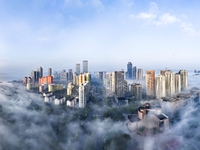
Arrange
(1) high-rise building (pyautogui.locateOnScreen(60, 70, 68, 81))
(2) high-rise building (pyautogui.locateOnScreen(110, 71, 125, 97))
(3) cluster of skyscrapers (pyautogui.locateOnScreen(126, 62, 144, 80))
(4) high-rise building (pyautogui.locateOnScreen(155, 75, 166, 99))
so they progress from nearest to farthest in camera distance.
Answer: (4) high-rise building (pyautogui.locateOnScreen(155, 75, 166, 99)) → (2) high-rise building (pyautogui.locateOnScreen(110, 71, 125, 97)) → (3) cluster of skyscrapers (pyautogui.locateOnScreen(126, 62, 144, 80)) → (1) high-rise building (pyautogui.locateOnScreen(60, 70, 68, 81))

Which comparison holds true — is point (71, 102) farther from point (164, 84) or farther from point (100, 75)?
point (164, 84)

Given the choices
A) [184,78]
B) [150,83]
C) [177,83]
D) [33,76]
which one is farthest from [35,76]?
[184,78]

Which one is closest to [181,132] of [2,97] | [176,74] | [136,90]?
[136,90]

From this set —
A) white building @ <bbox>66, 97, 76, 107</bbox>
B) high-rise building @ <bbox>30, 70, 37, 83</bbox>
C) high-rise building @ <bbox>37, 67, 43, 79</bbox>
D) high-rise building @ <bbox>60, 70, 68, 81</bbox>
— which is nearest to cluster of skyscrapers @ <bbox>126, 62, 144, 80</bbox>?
high-rise building @ <bbox>60, 70, 68, 81</bbox>

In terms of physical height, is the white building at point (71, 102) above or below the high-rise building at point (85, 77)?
below

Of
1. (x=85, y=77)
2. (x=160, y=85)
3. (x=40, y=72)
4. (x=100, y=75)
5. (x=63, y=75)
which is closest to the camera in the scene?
(x=160, y=85)

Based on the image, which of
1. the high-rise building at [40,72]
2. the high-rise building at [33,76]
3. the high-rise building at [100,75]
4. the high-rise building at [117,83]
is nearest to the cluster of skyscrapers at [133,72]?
the high-rise building at [100,75]

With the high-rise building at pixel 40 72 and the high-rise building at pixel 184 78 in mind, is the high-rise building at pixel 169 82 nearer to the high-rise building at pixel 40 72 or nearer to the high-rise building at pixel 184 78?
the high-rise building at pixel 184 78

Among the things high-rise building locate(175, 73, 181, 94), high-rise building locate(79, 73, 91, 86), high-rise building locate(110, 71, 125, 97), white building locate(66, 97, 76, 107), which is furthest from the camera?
high-rise building locate(79, 73, 91, 86)

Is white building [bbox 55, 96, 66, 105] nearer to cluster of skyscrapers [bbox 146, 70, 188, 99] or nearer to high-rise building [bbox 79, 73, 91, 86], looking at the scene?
high-rise building [bbox 79, 73, 91, 86]
